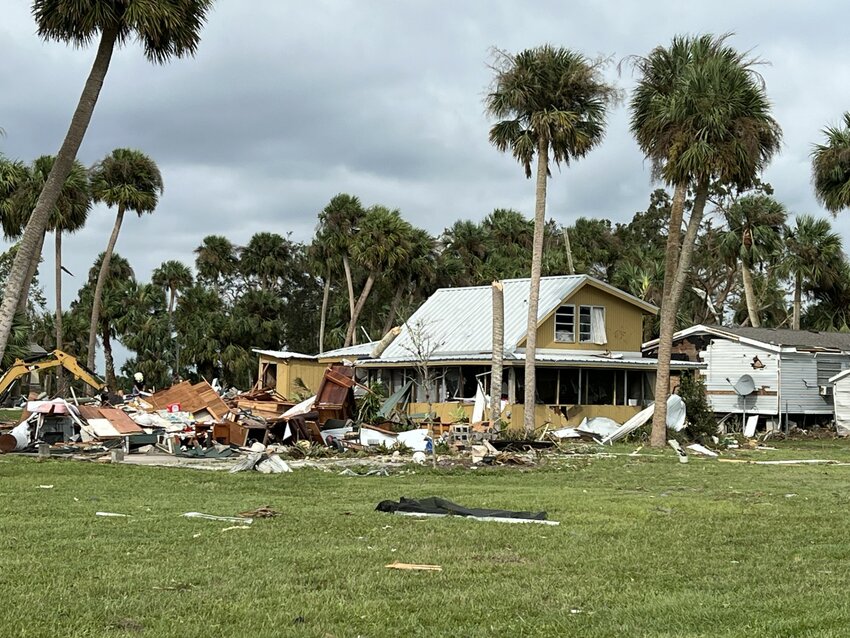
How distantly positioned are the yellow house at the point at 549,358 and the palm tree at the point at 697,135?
18.5ft

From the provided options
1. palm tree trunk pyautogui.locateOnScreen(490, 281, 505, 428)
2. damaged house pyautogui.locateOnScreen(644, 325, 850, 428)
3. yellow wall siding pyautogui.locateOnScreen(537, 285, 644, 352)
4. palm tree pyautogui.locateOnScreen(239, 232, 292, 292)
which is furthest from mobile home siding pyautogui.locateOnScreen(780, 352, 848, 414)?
palm tree pyautogui.locateOnScreen(239, 232, 292, 292)

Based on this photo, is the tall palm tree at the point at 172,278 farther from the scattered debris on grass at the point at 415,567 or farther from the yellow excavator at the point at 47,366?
the scattered debris on grass at the point at 415,567

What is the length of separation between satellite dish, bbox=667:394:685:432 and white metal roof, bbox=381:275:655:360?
576 cm

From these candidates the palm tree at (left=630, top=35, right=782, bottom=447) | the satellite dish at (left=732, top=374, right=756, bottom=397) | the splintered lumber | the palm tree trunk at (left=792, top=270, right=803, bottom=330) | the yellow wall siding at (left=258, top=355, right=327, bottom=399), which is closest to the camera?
the palm tree at (left=630, top=35, right=782, bottom=447)

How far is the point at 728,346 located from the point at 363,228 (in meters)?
21.0

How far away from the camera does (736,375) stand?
39.6 meters

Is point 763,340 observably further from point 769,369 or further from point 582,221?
point 582,221

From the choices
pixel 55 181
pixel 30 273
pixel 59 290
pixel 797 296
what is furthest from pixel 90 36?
pixel 797 296

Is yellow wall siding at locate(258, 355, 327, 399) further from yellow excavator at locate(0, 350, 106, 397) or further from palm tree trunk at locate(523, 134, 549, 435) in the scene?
palm tree trunk at locate(523, 134, 549, 435)

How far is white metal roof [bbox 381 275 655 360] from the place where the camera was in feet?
116

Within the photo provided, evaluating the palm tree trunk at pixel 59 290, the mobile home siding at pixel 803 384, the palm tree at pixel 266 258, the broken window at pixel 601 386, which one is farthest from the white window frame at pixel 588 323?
the palm tree at pixel 266 258

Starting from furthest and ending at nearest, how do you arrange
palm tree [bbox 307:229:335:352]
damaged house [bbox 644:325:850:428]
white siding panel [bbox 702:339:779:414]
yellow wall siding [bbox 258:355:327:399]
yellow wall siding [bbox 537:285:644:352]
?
palm tree [bbox 307:229:335:352], yellow wall siding [bbox 258:355:327:399], white siding panel [bbox 702:339:779:414], damaged house [bbox 644:325:850:428], yellow wall siding [bbox 537:285:644:352]

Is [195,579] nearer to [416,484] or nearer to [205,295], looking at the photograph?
[416,484]

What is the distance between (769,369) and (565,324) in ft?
28.3
